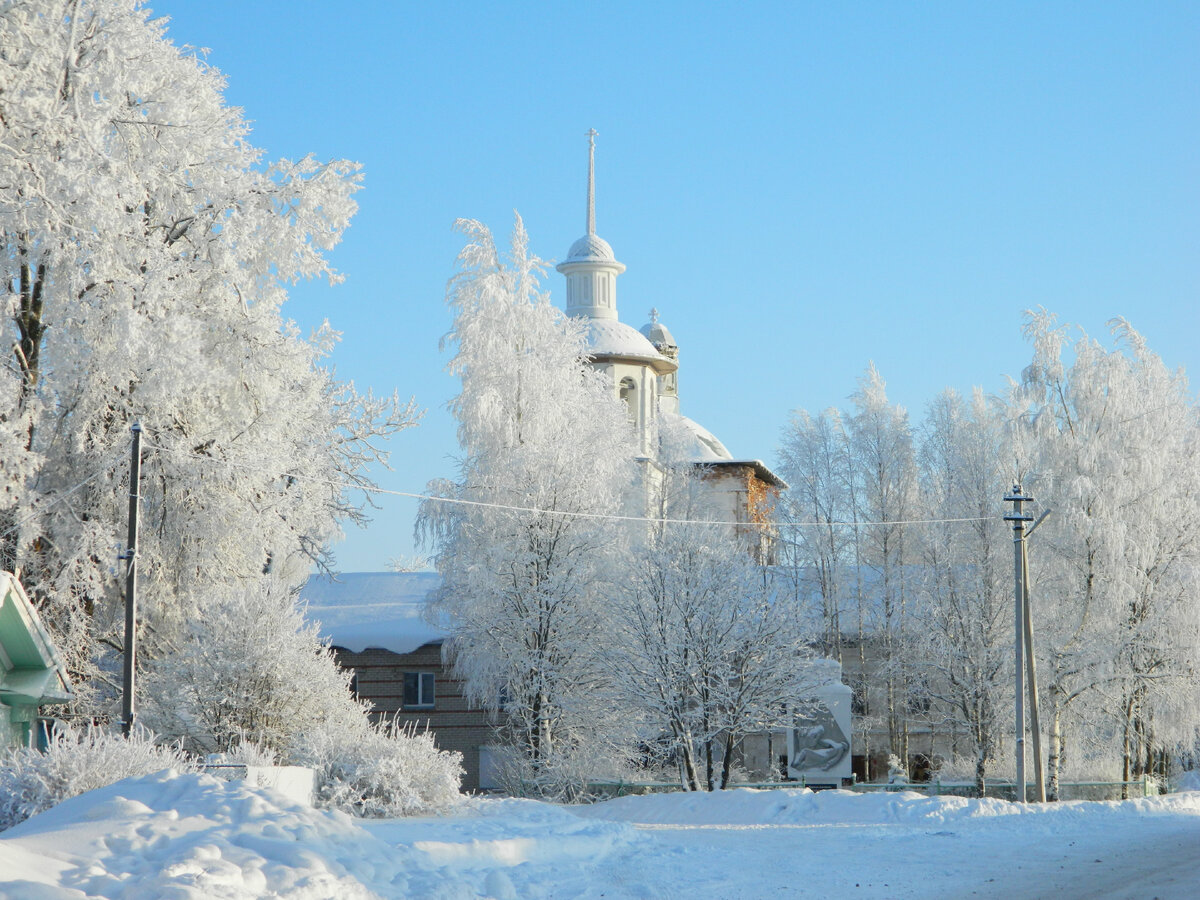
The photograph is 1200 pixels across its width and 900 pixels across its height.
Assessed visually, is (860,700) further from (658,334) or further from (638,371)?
(658,334)

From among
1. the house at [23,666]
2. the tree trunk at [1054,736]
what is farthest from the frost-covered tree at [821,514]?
the house at [23,666]

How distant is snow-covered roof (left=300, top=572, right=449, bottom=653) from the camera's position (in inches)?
1379

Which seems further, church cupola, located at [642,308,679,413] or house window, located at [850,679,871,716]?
church cupola, located at [642,308,679,413]

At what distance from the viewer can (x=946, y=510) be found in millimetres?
35031

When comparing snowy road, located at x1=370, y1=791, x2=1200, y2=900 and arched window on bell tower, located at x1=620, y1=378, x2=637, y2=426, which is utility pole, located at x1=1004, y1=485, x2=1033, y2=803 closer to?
snowy road, located at x1=370, y1=791, x2=1200, y2=900

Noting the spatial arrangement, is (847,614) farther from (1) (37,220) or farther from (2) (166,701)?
(1) (37,220)

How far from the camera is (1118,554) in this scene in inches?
1170

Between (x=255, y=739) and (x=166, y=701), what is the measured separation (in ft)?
5.77

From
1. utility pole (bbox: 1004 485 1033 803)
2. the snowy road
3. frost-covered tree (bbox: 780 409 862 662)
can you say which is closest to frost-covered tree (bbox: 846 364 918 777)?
frost-covered tree (bbox: 780 409 862 662)

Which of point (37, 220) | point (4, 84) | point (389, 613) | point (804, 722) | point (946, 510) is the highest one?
point (4, 84)

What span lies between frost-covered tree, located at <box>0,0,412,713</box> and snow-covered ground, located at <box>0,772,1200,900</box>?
7216 millimetres

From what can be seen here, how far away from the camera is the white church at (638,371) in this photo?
4884cm

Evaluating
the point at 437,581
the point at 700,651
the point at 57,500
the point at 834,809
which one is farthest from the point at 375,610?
the point at 834,809

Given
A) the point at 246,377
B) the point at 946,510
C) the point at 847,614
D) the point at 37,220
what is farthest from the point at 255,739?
the point at 847,614
